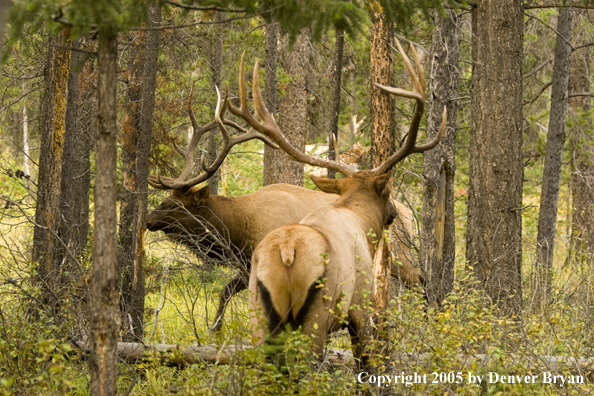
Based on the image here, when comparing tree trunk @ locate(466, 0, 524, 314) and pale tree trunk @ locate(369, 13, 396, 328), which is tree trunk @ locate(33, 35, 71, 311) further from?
tree trunk @ locate(466, 0, 524, 314)

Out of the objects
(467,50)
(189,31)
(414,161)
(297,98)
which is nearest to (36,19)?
(189,31)

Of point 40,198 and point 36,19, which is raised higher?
point 36,19

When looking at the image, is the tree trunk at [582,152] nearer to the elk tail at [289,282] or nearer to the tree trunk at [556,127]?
the tree trunk at [556,127]

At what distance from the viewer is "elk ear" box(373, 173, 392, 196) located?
22.4 ft

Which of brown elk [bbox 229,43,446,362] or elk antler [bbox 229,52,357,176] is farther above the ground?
elk antler [bbox 229,52,357,176]

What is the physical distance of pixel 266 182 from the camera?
40.0 feet

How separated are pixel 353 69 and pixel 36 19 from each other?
11.5 metres

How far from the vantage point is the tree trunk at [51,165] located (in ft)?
22.1

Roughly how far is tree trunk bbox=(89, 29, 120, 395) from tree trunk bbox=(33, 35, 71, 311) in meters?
2.90

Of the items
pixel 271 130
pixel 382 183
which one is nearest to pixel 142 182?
pixel 271 130

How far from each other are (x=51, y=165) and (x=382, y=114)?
367 cm

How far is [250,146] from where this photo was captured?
22578 mm

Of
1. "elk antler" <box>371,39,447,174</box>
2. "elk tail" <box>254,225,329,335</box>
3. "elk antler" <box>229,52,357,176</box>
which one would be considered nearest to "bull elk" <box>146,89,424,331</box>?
"elk antler" <box>229,52,357,176</box>

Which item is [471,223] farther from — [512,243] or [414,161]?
[414,161]
